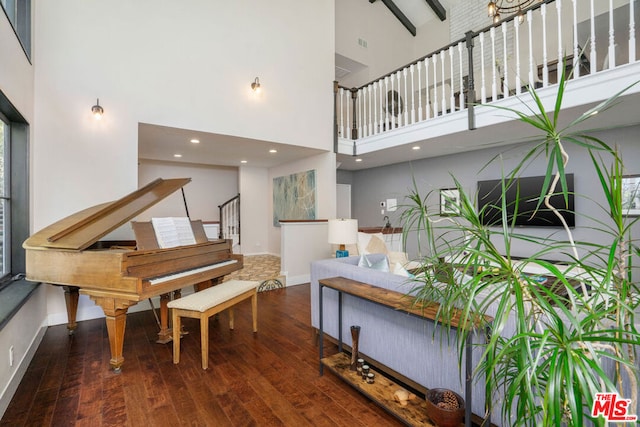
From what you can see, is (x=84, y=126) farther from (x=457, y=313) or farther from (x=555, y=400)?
(x=555, y=400)

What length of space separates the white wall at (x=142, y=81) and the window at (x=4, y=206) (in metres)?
0.32

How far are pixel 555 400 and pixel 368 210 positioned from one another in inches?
278

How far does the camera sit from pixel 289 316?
11.5 feet

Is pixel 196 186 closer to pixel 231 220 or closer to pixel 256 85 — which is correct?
pixel 231 220

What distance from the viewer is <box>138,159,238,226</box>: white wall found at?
22.0 feet

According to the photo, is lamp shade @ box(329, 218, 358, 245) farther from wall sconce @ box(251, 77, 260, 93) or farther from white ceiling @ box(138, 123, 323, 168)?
wall sconce @ box(251, 77, 260, 93)

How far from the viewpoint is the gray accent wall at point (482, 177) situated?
13.6ft

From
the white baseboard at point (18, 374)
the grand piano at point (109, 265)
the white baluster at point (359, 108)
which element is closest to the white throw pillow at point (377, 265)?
the grand piano at point (109, 265)

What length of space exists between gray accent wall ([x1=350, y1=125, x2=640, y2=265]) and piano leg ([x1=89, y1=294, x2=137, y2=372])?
235 cm

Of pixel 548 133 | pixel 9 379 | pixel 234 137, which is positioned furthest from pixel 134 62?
pixel 548 133

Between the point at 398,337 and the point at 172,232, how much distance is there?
7.29ft

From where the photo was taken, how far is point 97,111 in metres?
3.38

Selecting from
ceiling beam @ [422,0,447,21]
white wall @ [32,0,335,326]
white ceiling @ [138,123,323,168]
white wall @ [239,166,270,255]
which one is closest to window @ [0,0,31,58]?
A: white wall @ [32,0,335,326]

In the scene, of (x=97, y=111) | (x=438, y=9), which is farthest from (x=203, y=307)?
(x=438, y=9)
